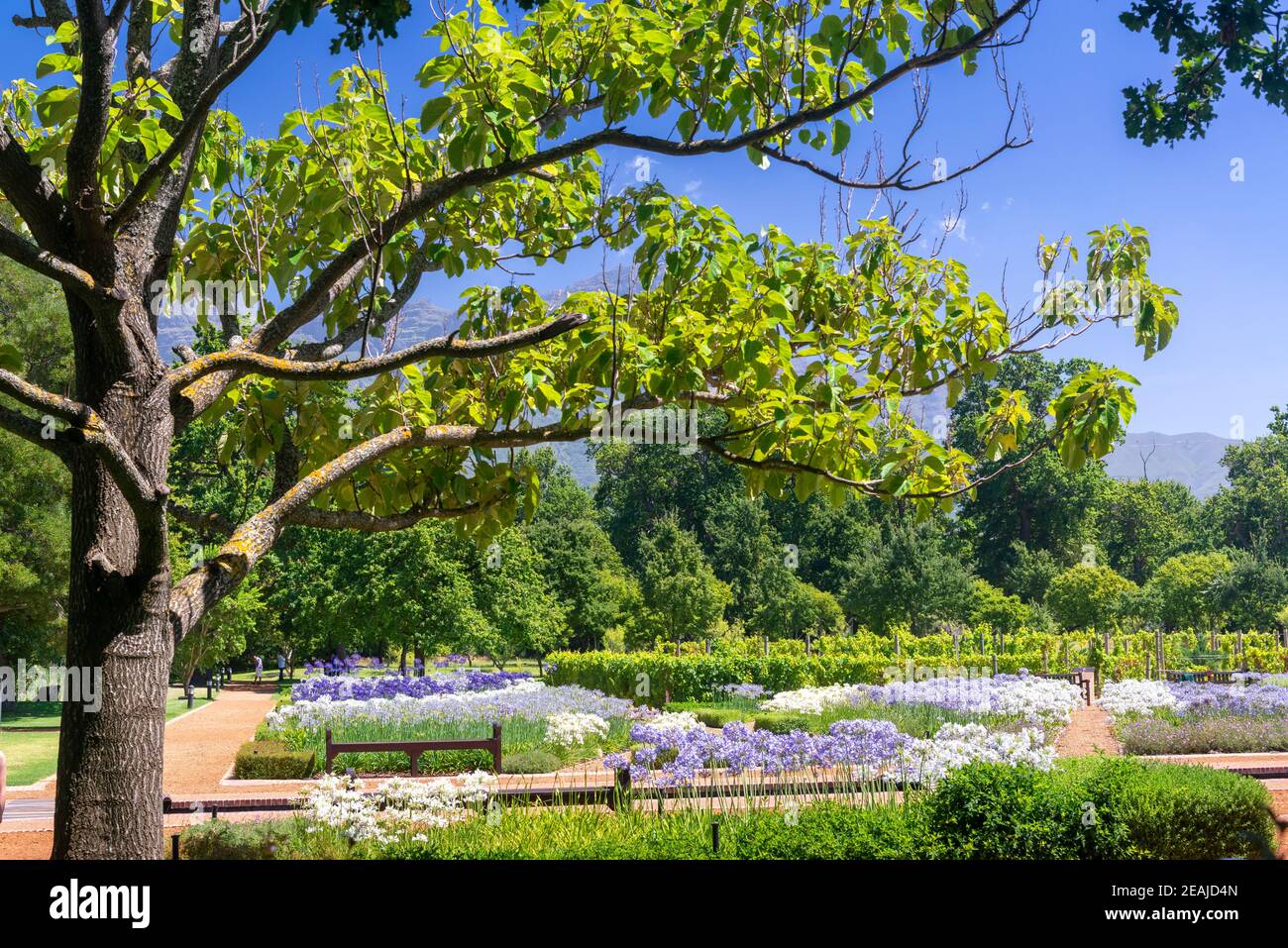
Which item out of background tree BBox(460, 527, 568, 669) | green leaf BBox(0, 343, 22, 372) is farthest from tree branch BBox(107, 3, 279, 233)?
background tree BBox(460, 527, 568, 669)

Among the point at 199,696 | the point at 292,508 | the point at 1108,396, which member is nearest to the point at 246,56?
the point at 292,508

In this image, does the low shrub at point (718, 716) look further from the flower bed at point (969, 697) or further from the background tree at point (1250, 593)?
the background tree at point (1250, 593)

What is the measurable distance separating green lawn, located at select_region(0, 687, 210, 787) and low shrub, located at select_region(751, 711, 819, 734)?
9.16 m

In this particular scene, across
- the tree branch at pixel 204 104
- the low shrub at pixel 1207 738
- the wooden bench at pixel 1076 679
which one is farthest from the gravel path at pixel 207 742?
the wooden bench at pixel 1076 679

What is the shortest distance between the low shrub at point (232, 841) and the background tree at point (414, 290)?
3.27 metres

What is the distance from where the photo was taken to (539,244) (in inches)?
250

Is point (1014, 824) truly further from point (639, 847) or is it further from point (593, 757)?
point (593, 757)

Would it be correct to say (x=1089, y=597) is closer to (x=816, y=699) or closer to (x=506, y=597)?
(x=506, y=597)

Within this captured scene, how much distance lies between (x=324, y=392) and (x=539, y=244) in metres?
1.56

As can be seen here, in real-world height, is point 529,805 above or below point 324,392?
below

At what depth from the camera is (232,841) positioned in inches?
314

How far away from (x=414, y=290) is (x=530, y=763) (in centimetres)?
902

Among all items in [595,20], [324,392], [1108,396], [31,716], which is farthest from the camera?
[31,716]

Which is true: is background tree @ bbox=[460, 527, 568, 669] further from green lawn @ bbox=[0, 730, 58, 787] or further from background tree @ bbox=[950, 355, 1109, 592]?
background tree @ bbox=[950, 355, 1109, 592]
